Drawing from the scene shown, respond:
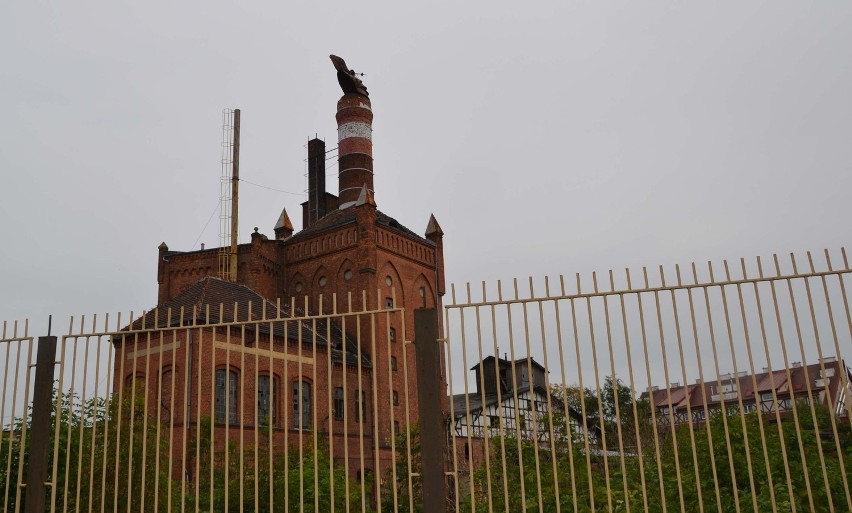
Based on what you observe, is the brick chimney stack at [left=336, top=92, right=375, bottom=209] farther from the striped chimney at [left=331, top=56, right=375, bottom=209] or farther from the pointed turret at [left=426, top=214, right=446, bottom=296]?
the pointed turret at [left=426, top=214, right=446, bottom=296]

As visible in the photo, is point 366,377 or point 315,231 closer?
point 366,377

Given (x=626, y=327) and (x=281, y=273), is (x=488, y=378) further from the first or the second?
(x=626, y=327)

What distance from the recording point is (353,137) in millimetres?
38469

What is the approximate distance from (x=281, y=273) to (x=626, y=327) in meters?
32.1

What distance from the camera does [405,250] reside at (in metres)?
35.1

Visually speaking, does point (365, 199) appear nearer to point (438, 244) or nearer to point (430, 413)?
point (438, 244)

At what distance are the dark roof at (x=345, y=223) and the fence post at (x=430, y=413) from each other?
2862 centimetres

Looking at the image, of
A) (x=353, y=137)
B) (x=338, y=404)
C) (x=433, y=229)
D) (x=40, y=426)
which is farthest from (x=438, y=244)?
(x=40, y=426)

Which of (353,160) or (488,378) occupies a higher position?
(353,160)

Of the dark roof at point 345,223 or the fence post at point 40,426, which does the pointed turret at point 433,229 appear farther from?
the fence post at point 40,426

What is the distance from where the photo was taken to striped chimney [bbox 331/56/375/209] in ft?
124

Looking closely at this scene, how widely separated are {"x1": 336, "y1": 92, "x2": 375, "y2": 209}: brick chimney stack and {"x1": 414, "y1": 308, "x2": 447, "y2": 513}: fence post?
3223cm

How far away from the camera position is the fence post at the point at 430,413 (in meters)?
4.97

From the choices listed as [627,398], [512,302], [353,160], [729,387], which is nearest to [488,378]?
[627,398]
